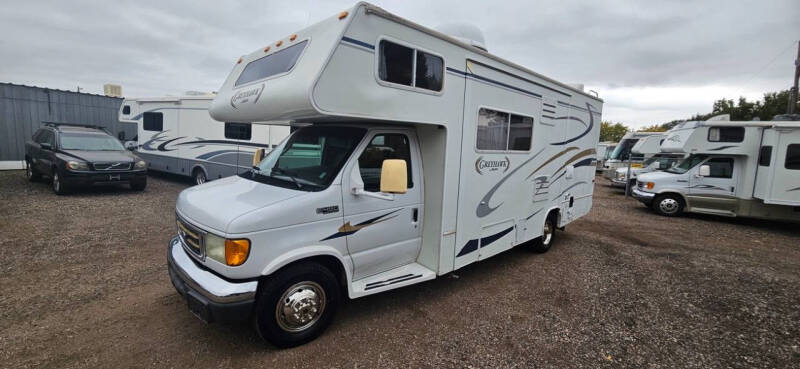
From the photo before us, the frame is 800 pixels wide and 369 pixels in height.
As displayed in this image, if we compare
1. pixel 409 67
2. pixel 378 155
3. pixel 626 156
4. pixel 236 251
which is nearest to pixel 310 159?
pixel 378 155

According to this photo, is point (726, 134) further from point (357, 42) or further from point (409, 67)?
point (357, 42)

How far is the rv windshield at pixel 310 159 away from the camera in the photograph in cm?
346

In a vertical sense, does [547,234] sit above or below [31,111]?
below

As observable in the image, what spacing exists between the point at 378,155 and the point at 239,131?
7599 mm

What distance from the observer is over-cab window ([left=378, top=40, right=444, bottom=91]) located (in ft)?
Answer: 10.8

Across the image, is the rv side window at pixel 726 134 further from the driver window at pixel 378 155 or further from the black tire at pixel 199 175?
the black tire at pixel 199 175

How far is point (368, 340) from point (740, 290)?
5.29m

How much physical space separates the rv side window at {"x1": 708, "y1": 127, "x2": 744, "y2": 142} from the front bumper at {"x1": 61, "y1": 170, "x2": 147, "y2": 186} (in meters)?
15.5

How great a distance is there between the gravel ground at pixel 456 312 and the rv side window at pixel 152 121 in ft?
19.4

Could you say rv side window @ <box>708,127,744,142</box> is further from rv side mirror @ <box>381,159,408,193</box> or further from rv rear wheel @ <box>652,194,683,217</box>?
rv side mirror @ <box>381,159,408,193</box>

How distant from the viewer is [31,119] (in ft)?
45.6

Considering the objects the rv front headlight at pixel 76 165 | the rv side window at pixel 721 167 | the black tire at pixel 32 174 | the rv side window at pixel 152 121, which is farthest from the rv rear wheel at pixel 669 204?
the black tire at pixel 32 174

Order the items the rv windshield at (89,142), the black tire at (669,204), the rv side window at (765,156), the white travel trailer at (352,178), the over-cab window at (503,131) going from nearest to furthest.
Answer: the white travel trailer at (352,178) → the over-cab window at (503,131) → the rv side window at (765,156) → the rv windshield at (89,142) → the black tire at (669,204)

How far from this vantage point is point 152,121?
12570mm
